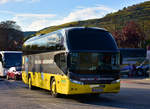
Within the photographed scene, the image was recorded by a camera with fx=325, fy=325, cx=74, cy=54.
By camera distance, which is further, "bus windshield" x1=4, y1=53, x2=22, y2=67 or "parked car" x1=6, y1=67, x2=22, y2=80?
"bus windshield" x1=4, y1=53, x2=22, y2=67

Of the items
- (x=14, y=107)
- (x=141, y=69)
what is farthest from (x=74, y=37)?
(x=141, y=69)

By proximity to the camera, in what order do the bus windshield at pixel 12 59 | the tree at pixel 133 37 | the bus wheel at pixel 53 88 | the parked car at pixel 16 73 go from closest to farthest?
1. the bus wheel at pixel 53 88
2. the parked car at pixel 16 73
3. the bus windshield at pixel 12 59
4. the tree at pixel 133 37

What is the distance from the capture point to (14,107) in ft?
40.4

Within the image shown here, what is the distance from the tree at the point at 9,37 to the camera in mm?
93750

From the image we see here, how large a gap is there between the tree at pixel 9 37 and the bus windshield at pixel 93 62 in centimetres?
7693

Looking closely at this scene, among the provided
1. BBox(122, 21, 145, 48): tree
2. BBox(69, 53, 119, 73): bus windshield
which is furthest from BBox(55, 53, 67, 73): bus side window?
BBox(122, 21, 145, 48): tree

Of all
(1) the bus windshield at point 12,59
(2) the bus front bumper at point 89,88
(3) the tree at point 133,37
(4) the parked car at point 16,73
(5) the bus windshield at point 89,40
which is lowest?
(4) the parked car at point 16,73

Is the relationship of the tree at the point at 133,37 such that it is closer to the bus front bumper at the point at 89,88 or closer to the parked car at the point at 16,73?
the parked car at the point at 16,73

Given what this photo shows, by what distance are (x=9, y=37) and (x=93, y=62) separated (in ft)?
284

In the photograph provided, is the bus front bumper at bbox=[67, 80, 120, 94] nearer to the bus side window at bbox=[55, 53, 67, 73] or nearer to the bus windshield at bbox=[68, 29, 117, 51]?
the bus side window at bbox=[55, 53, 67, 73]

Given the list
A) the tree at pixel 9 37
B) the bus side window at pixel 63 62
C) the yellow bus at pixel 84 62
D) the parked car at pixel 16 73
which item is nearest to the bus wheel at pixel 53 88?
the yellow bus at pixel 84 62

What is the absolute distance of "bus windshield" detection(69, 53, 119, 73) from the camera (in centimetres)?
1392

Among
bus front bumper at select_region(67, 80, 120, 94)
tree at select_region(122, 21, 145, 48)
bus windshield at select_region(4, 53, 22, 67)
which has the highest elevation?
tree at select_region(122, 21, 145, 48)

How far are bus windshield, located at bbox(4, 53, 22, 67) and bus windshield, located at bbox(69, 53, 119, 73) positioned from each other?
23.6 metres
